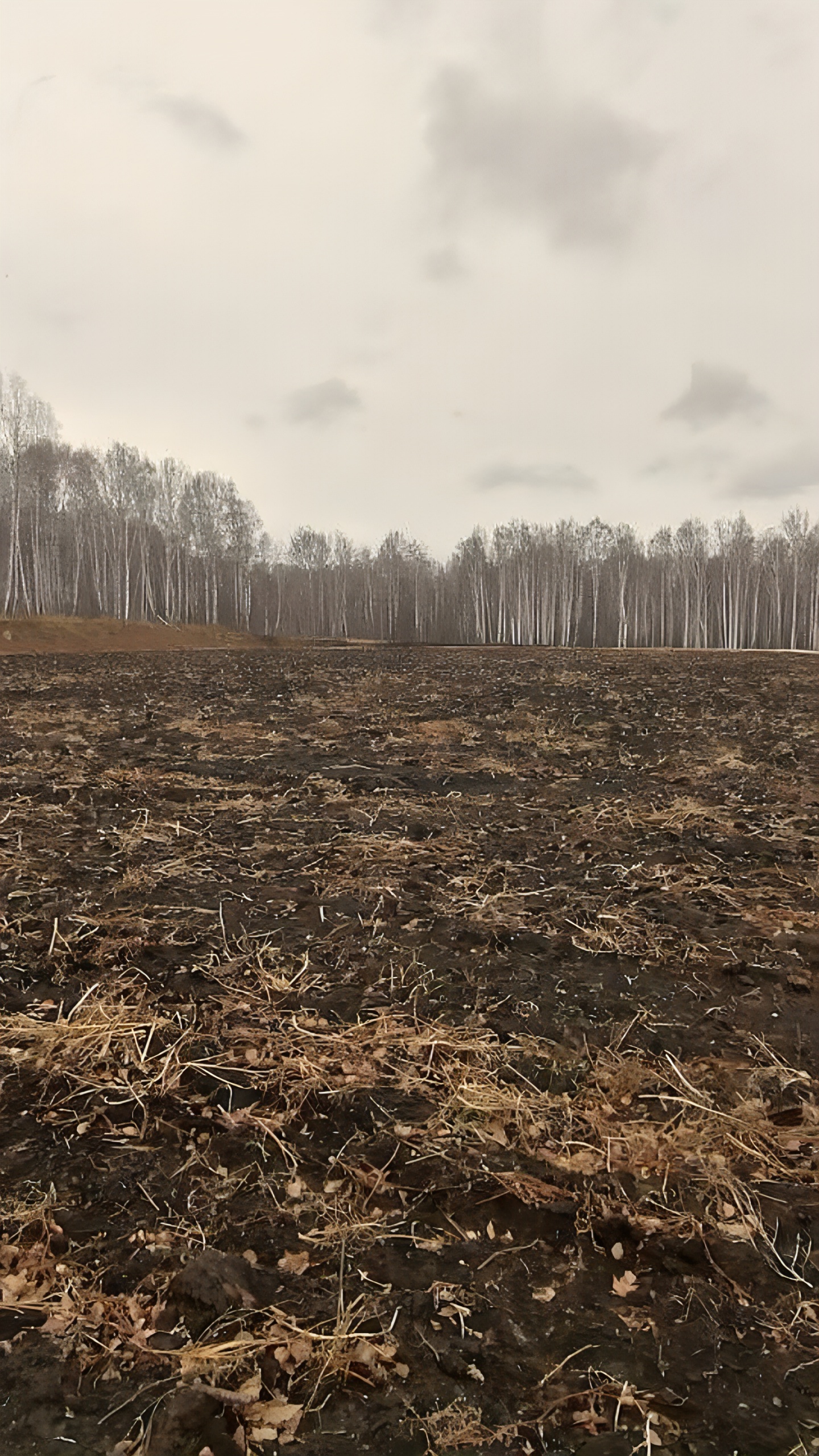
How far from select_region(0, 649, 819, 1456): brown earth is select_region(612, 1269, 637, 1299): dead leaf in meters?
0.01

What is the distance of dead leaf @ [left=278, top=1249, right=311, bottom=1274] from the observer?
2.33 metres

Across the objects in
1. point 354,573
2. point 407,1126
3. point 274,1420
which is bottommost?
point 274,1420

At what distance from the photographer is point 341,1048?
3.48 m

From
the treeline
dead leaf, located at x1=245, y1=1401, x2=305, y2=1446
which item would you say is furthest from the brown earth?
the treeline

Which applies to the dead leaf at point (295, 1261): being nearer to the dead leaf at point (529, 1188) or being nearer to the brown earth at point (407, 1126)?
the brown earth at point (407, 1126)

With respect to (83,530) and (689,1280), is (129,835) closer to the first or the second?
(689,1280)

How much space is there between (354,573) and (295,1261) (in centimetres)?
7348

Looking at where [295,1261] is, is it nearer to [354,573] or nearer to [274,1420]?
[274,1420]

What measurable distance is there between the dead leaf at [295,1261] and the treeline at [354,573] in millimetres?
42433

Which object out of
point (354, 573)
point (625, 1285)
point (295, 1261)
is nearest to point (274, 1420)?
point (295, 1261)

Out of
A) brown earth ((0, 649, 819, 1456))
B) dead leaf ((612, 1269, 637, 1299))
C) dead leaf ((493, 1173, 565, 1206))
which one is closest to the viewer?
brown earth ((0, 649, 819, 1456))

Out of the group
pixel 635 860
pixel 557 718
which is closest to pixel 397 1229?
pixel 635 860

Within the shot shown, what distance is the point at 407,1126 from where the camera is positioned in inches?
118

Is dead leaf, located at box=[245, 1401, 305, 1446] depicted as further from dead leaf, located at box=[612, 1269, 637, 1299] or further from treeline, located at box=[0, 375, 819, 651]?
treeline, located at box=[0, 375, 819, 651]
